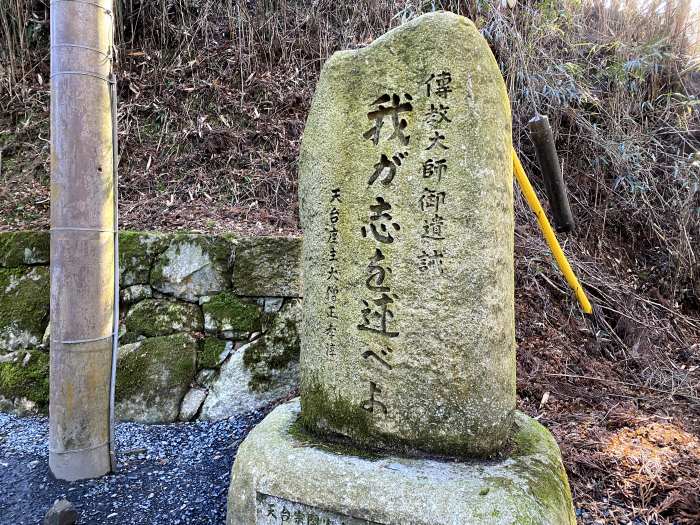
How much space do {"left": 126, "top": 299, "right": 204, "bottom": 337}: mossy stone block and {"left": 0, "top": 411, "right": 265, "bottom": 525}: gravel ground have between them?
688 millimetres

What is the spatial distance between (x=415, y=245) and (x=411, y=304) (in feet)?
0.79

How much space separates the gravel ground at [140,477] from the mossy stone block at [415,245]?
0.90m

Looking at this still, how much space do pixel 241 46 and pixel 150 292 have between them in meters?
3.61

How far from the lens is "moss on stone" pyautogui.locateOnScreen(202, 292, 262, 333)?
347 cm

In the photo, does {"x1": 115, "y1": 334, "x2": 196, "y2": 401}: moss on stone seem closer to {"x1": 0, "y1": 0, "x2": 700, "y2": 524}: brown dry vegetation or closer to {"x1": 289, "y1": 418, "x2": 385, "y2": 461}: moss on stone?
{"x1": 0, "y1": 0, "x2": 700, "y2": 524}: brown dry vegetation

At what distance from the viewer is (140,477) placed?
8.37ft

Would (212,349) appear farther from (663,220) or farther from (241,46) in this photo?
(663,220)

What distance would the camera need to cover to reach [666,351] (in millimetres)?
3996

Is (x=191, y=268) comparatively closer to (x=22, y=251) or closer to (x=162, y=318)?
(x=162, y=318)

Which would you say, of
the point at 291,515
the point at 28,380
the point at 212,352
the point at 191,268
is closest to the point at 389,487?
the point at 291,515

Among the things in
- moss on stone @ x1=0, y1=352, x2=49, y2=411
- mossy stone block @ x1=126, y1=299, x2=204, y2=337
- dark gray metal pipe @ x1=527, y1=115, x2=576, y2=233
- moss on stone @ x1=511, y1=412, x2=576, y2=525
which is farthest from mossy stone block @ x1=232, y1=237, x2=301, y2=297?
moss on stone @ x1=511, y1=412, x2=576, y2=525

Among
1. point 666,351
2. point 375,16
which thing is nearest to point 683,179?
point 666,351

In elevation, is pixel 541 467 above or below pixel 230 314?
below

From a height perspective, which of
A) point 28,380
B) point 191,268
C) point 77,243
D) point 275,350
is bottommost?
point 28,380
